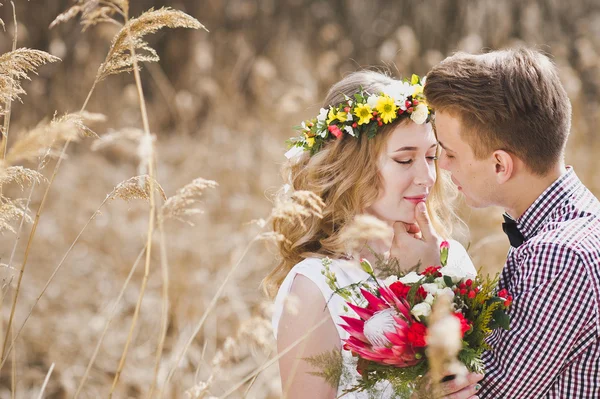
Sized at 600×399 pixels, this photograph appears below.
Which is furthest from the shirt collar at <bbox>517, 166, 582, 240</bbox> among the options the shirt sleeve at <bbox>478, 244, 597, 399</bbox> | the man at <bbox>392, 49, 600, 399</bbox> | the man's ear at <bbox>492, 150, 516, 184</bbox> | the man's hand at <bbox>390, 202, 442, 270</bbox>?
the man's hand at <bbox>390, 202, 442, 270</bbox>

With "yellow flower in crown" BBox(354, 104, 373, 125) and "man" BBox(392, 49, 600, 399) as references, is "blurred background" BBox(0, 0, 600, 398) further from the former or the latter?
"man" BBox(392, 49, 600, 399)

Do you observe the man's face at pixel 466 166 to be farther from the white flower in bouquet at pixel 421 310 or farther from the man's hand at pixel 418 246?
the white flower in bouquet at pixel 421 310

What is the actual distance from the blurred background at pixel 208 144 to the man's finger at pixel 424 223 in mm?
766

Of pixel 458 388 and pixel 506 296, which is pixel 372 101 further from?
pixel 458 388

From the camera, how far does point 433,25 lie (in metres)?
7.27

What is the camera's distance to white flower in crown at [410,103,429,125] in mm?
2963

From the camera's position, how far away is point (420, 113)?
2.96 m

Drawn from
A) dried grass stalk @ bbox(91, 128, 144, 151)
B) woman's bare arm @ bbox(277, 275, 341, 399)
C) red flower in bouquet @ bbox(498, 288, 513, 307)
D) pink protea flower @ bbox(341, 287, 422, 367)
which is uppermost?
dried grass stalk @ bbox(91, 128, 144, 151)

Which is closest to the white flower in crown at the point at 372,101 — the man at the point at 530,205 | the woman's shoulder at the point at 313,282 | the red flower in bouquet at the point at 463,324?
the man at the point at 530,205

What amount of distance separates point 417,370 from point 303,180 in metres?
1.39

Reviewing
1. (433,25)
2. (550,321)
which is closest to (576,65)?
(433,25)

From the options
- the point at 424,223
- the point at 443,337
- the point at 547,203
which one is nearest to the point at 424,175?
the point at 424,223

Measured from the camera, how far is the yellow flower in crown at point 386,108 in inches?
118

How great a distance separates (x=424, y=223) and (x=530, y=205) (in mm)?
538
